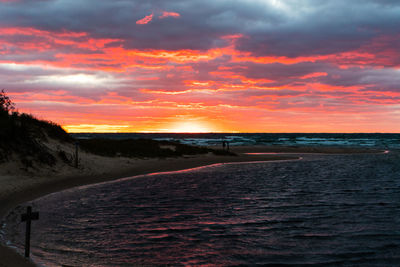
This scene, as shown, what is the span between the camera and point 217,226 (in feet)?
44.6

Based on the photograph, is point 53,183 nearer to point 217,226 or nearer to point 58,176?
point 58,176

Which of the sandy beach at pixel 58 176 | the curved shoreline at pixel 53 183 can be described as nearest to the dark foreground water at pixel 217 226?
the curved shoreline at pixel 53 183

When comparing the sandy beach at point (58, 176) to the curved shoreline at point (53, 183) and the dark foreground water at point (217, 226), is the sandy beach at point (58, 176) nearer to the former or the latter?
the curved shoreline at point (53, 183)

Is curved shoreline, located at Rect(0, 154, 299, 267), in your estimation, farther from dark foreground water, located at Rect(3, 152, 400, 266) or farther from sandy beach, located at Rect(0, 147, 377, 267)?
dark foreground water, located at Rect(3, 152, 400, 266)

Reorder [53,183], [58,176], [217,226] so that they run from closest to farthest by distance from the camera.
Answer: [217,226]
[53,183]
[58,176]

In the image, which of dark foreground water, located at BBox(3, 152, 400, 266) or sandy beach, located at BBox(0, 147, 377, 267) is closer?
dark foreground water, located at BBox(3, 152, 400, 266)

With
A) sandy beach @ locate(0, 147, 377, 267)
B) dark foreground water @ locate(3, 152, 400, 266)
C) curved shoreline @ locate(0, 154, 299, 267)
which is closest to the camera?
curved shoreline @ locate(0, 154, 299, 267)

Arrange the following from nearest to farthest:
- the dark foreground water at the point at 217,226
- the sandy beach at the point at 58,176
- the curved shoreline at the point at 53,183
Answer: the curved shoreline at the point at 53,183
the dark foreground water at the point at 217,226
the sandy beach at the point at 58,176

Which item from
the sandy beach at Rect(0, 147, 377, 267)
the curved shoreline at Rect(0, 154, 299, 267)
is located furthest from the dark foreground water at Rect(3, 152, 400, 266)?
the sandy beach at Rect(0, 147, 377, 267)

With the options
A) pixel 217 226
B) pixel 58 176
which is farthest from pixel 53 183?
pixel 217 226

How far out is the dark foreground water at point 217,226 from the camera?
10.2m

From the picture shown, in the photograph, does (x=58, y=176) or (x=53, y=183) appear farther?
(x=58, y=176)

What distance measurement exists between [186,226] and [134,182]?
44.3ft

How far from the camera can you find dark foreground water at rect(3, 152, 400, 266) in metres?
10.2
